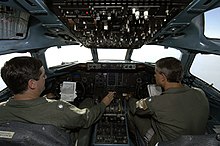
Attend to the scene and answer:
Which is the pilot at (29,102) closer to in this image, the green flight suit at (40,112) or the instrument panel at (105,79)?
the green flight suit at (40,112)

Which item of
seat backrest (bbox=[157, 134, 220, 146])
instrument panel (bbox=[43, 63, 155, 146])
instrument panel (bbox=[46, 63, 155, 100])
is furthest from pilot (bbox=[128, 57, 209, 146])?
instrument panel (bbox=[46, 63, 155, 100])

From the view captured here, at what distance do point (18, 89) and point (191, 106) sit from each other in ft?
4.28

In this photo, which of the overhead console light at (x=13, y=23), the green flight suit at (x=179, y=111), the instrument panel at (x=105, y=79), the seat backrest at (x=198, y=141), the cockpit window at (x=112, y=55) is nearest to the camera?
the seat backrest at (x=198, y=141)

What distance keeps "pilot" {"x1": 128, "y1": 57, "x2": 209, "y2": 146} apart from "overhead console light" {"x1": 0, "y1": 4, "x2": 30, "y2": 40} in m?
1.50

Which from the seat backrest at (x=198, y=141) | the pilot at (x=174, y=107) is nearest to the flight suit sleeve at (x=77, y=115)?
the pilot at (x=174, y=107)

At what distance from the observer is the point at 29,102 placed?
5.30ft

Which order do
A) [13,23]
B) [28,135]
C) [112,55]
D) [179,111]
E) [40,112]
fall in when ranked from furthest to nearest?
[112,55] → [13,23] → [179,111] → [40,112] → [28,135]

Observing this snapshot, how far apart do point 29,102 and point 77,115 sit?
33 centimetres

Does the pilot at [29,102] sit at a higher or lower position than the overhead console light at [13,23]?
lower

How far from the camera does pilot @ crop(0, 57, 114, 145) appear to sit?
1582 millimetres

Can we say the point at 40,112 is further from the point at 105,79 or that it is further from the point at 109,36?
the point at 105,79

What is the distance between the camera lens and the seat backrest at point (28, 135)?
4.26 ft

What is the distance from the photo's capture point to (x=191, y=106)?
2.03 meters

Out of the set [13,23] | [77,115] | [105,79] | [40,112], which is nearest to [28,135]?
[40,112]
